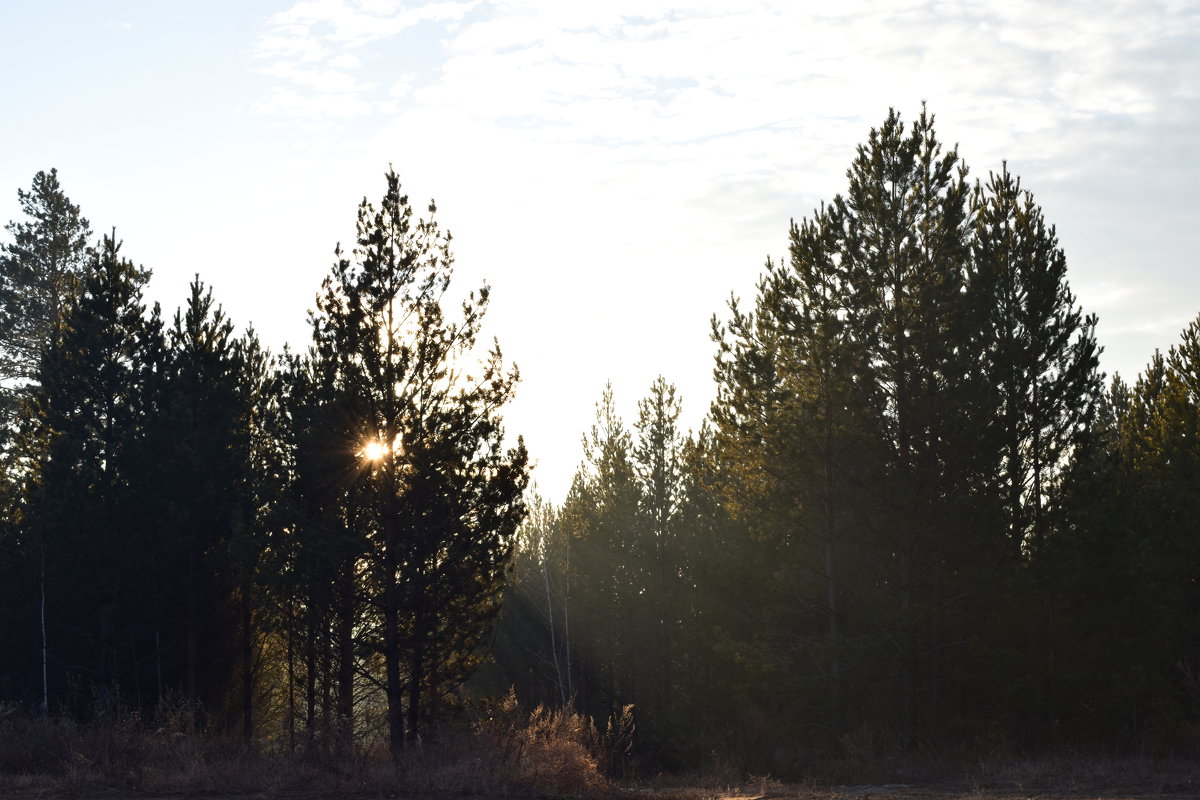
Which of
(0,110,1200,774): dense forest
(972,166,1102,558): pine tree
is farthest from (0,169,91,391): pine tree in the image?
(972,166,1102,558): pine tree

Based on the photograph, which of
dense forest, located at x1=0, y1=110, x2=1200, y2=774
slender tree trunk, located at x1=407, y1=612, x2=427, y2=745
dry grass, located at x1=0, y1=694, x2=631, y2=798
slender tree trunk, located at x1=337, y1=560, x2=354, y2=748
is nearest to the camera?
dry grass, located at x1=0, y1=694, x2=631, y2=798

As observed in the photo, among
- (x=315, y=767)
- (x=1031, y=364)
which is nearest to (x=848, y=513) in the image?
(x=1031, y=364)

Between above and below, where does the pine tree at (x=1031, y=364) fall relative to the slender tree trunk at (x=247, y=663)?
above

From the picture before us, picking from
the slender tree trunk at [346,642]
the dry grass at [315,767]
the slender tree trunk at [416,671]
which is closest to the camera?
the dry grass at [315,767]

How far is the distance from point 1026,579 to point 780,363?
7536mm

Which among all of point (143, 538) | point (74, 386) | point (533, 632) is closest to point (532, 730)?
point (143, 538)

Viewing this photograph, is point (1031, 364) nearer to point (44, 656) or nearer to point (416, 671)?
point (416, 671)

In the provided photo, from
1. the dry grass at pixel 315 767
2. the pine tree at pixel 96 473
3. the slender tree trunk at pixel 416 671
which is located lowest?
the dry grass at pixel 315 767

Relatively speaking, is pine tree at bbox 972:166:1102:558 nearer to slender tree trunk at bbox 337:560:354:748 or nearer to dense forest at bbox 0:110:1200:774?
dense forest at bbox 0:110:1200:774

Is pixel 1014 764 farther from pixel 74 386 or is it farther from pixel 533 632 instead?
pixel 533 632

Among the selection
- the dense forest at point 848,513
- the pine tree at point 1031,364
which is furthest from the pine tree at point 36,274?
the pine tree at point 1031,364

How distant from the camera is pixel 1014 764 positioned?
68.2ft

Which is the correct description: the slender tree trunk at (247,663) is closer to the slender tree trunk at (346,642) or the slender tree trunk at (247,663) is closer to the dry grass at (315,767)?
the slender tree trunk at (346,642)

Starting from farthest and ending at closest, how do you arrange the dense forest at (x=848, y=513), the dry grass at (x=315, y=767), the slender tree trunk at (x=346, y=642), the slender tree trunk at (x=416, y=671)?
the dense forest at (x=848, y=513) → the slender tree trunk at (x=346, y=642) → the slender tree trunk at (x=416, y=671) → the dry grass at (x=315, y=767)
